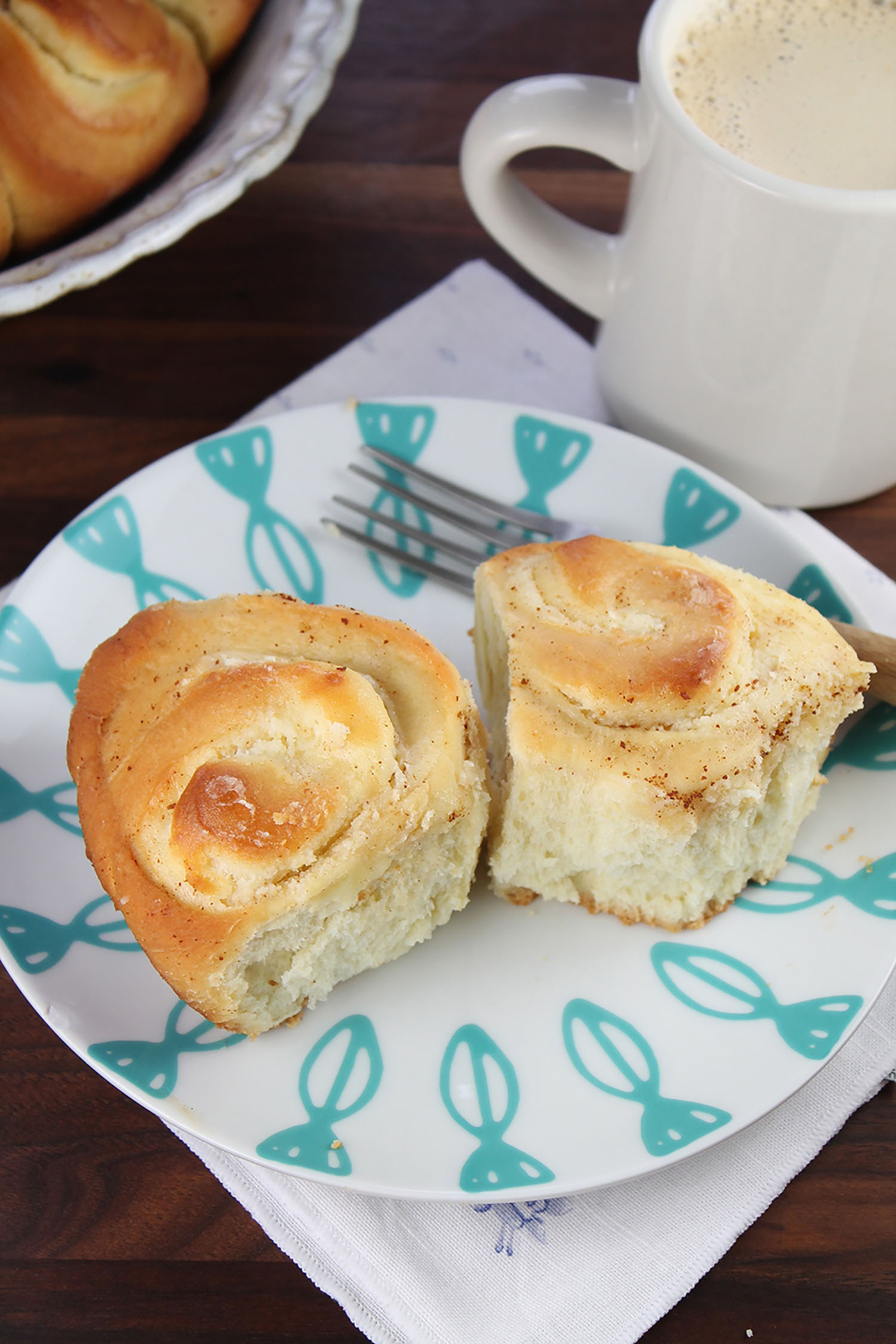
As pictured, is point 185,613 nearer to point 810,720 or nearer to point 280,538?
point 280,538

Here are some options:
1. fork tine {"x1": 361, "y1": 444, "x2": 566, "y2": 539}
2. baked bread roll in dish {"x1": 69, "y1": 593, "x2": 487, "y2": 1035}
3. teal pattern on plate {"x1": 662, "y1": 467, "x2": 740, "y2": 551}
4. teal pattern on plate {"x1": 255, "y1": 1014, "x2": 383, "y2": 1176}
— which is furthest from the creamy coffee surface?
teal pattern on plate {"x1": 255, "y1": 1014, "x2": 383, "y2": 1176}

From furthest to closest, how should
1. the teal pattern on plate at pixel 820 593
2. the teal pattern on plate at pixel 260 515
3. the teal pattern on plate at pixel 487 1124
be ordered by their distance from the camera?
the teal pattern on plate at pixel 260 515, the teal pattern on plate at pixel 820 593, the teal pattern on plate at pixel 487 1124

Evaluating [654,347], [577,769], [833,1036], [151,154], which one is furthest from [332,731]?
[151,154]

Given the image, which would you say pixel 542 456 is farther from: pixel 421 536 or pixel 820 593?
pixel 820 593

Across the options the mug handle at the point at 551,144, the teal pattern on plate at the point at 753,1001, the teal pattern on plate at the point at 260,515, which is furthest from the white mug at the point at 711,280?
the teal pattern on plate at the point at 753,1001

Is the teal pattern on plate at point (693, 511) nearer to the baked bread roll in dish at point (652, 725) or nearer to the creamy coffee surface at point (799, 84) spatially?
the baked bread roll in dish at point (652, 725)
